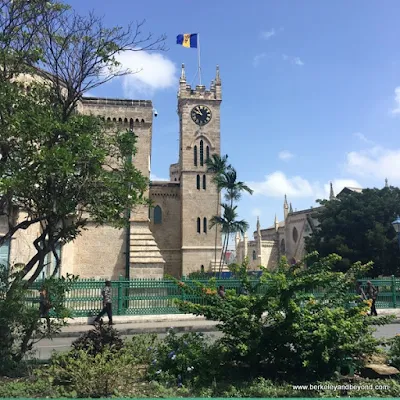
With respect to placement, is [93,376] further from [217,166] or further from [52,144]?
[217,166]

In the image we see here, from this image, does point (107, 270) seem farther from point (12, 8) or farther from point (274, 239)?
point (274, 239)

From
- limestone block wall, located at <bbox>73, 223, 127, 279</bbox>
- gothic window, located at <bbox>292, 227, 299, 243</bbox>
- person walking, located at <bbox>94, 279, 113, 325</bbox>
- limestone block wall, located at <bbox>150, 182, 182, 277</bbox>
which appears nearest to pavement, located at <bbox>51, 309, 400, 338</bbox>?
person walking, located at <bbox>94, 279, 113, 325</bbox>

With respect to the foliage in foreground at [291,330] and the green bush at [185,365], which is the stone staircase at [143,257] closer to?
the green bush at [185,365]

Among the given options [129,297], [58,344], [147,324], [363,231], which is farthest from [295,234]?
[58,344]

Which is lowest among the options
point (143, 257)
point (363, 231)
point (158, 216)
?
point (143, 257)

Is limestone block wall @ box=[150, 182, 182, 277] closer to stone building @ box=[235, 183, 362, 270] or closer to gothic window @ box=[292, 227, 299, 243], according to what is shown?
stone building @ box=[235, 183, 362, 270]

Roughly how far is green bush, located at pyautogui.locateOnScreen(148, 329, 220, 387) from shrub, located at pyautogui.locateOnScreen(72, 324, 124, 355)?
798 mm

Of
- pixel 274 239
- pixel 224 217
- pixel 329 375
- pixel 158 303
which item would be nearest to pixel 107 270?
pixel 158 303

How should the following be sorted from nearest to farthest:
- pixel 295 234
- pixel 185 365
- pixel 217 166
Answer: pixel 185 365, pixel 217 166, pixel 295 234

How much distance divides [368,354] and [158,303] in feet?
34.5

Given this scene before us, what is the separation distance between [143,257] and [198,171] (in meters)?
19.7

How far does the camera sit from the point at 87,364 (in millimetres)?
4891

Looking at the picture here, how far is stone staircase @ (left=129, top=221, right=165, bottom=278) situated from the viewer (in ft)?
78.7

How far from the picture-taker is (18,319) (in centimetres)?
573
